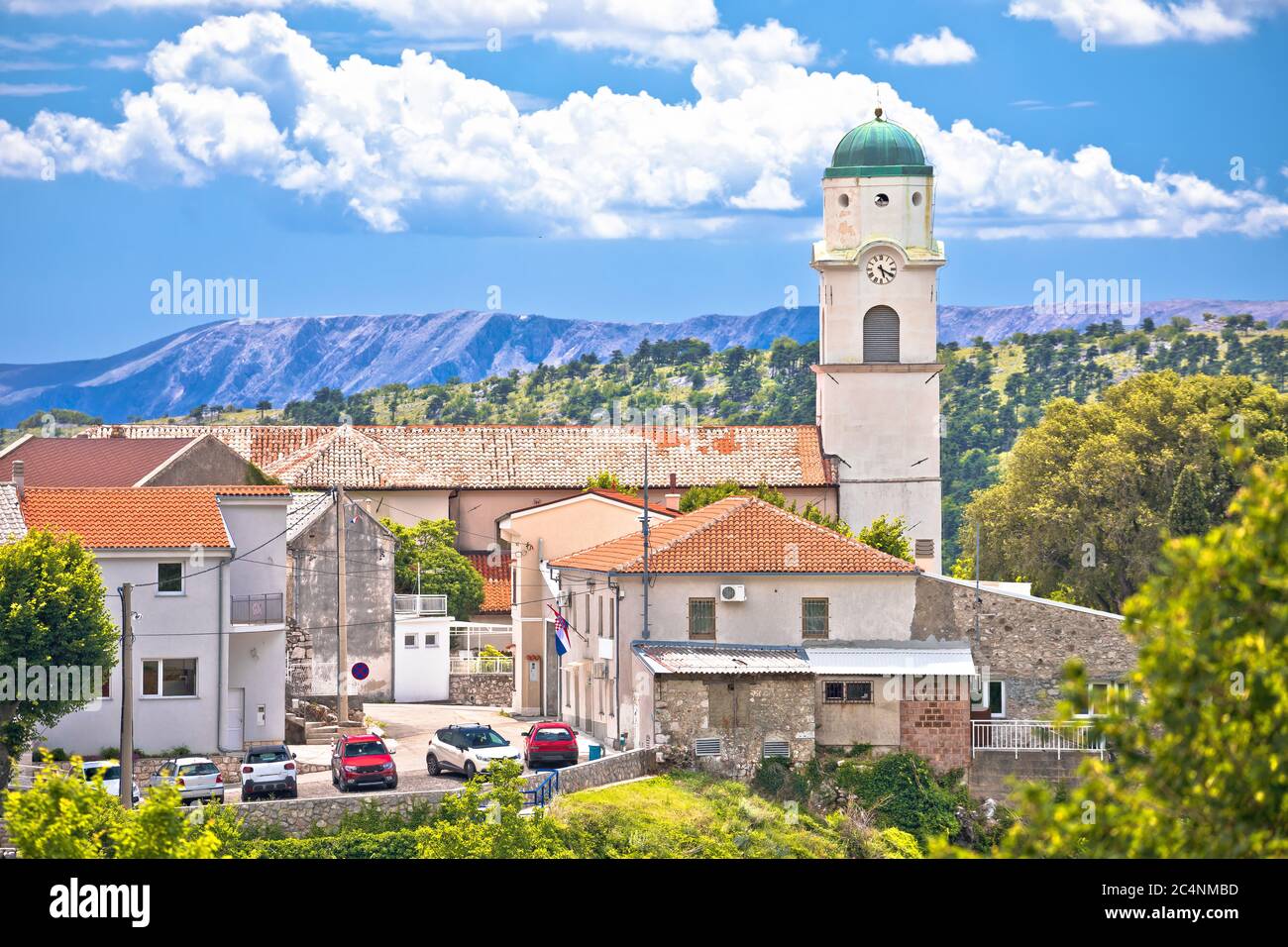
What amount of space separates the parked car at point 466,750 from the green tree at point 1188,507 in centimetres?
3933

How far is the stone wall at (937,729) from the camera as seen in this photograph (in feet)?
145

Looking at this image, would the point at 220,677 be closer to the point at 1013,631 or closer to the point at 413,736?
the point at 413,736

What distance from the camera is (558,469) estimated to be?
7775 centimetres

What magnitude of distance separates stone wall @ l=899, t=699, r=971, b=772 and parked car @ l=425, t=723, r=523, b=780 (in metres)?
8.92

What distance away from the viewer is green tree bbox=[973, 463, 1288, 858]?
539 inches

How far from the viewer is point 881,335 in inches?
2842

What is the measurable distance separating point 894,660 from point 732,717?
509cm

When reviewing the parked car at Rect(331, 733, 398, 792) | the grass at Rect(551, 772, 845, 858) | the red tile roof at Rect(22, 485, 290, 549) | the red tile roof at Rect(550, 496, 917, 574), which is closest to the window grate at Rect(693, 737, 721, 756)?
the grass at Rect(551, 772, 845, 858)

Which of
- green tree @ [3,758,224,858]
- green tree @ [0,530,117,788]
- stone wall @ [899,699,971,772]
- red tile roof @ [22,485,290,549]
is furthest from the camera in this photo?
red tile roof @ [22,485,290,549]

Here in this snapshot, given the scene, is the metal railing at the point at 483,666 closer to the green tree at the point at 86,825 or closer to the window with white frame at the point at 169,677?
the window with white frame at the point at 169,677

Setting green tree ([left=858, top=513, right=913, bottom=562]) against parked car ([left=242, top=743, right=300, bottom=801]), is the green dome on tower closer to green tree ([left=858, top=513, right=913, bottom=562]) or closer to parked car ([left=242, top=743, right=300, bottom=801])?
green tree ([left=858, top=513, right=913, bottom=562])

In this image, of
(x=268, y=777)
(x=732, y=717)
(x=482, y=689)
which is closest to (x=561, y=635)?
(x=732, y=717)
